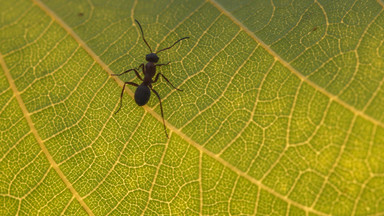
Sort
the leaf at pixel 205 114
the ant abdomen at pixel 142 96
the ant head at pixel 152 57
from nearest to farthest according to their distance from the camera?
Result: 1. the leaf at pixel 205 114
2. the ant abdomen at pixel 142 96
3. the ant head at pixel 152 57

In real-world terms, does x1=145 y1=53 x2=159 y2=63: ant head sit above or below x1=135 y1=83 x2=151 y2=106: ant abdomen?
above

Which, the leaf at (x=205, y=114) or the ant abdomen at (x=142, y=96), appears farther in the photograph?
the ant abdomen at (x=142, y=96)

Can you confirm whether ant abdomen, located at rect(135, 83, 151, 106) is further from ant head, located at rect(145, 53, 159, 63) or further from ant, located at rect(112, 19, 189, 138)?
ant head, located at rect(145, 53, 159, 63)

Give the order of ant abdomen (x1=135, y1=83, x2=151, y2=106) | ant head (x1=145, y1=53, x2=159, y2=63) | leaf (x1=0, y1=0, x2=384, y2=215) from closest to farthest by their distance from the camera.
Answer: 1. leaf (x1=0, y1=0, x2=384, y2=215)
2. ant abdomen (x1=135, y1=83, x2=151, y2=106)
3. ant head (x1=145, y1=53, x2=159, y2=63)

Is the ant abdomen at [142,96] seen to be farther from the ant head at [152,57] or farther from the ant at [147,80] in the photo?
the ant head at [152,57]

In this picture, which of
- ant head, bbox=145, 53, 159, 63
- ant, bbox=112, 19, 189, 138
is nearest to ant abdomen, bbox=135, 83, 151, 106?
ant, bbox=112, 19, 189, 138

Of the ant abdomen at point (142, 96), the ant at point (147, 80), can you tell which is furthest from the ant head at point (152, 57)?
the ant abdomen at point (142, 96)

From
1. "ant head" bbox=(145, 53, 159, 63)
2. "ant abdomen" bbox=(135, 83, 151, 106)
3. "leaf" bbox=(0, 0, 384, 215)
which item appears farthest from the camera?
"ant head" bbox=(145, 53, 159, 63)

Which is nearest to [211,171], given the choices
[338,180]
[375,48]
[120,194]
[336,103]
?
[120,194]

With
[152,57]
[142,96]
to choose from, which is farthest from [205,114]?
[152,57]
